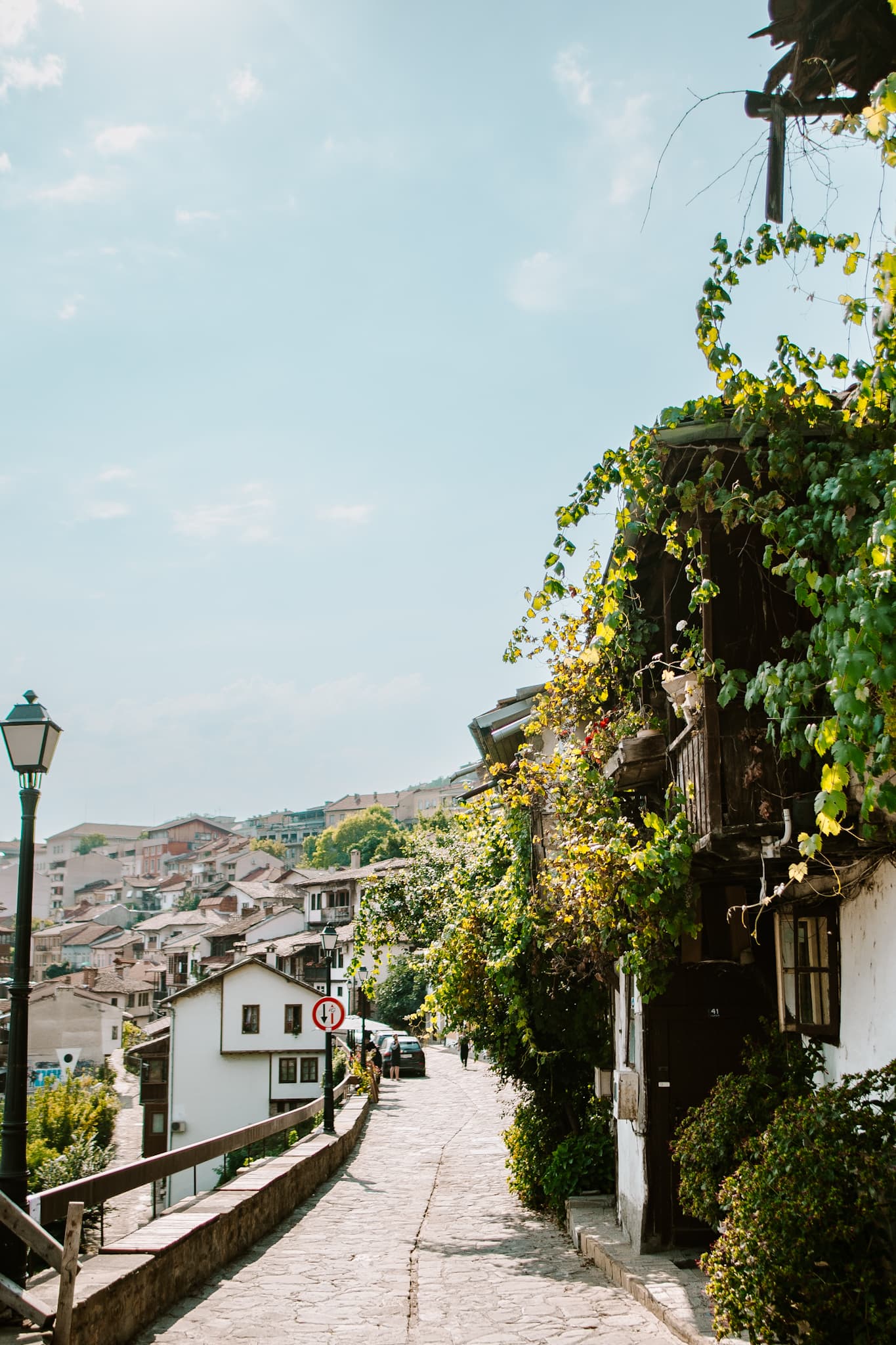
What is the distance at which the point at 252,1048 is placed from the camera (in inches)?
1818

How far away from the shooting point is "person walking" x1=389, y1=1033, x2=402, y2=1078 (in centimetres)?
3784

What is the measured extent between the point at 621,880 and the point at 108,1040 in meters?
77.0

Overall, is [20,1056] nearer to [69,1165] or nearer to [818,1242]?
[818,1242]

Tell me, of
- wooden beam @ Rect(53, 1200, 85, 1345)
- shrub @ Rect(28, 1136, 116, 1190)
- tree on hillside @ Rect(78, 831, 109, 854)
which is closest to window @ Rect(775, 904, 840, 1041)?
wooden beam @ Rect(53, 1200, 85, 1345)

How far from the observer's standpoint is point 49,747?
7.46 metres

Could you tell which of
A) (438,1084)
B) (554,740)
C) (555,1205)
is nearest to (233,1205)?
(555,1205)

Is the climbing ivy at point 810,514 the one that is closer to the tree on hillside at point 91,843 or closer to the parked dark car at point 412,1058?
the parked dark car at point 412,1058

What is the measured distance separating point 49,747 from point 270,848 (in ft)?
478

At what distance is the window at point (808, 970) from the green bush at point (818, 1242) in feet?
5.73

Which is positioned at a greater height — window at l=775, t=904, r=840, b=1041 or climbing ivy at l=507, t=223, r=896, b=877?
climbing ivy at l=507, t=223, r=896, b=877

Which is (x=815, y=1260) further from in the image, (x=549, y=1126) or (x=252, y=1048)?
(x=252, y=1048)

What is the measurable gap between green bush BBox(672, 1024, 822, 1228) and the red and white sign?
11.2m

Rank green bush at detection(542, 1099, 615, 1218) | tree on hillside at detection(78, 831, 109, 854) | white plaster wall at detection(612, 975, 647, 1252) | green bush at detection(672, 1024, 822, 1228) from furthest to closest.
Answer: tree on hillside at detection(78, 831, 109, 854) < green bush at detection(542, 1099, 615, 1218) < white plaster wall at detection(612, 975, 647, 1252) < green bush at detection(672, 1024, 822, 1228)

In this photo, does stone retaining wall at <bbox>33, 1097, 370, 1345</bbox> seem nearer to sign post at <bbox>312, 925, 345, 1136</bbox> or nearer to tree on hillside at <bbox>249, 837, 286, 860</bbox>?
sign post at <bbox>312, 925, 345, 1136</bbox>
